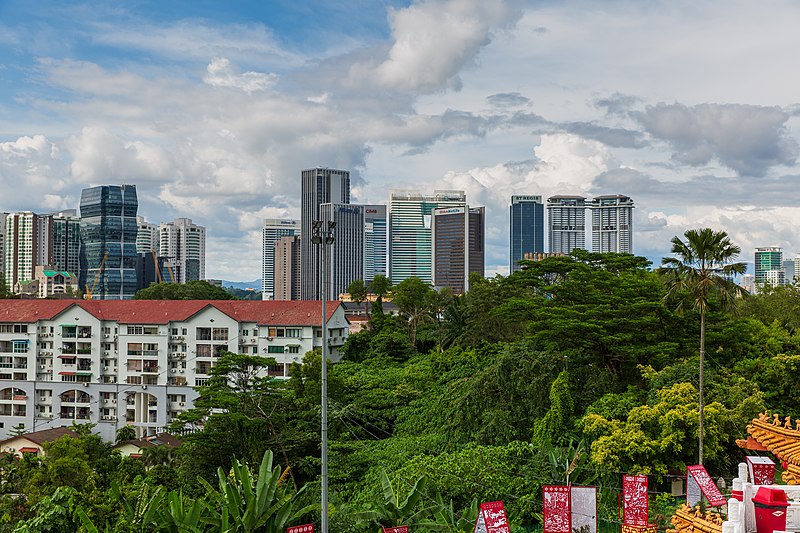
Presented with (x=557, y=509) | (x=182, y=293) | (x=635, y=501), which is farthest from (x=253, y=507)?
(x=182, y=293)

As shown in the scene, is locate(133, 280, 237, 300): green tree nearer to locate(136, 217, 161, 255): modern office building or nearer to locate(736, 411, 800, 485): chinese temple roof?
locate(736, 411, 800, 485): chinese temple roof

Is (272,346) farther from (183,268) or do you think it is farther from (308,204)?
(308,204)

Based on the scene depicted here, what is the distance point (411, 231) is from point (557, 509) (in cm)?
17934

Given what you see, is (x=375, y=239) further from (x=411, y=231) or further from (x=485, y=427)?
(x=485, y=427)

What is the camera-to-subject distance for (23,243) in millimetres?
133250

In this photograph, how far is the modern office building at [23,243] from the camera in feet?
434

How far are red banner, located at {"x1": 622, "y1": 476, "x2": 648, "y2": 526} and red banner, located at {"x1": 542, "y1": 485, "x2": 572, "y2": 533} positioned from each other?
132 cm

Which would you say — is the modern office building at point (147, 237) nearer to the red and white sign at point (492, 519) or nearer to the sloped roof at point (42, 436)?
the sloped roof at point (42, 436)

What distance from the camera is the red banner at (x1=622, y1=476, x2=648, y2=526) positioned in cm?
1367

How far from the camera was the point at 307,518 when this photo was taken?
18.0 m

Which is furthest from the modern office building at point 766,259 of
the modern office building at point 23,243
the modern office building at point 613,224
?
the modern office building at point 23,243

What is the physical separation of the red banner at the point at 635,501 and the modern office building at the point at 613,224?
167 metres

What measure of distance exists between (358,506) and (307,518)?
130cm

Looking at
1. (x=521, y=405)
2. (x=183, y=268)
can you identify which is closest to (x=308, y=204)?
(x=183, y=268)
